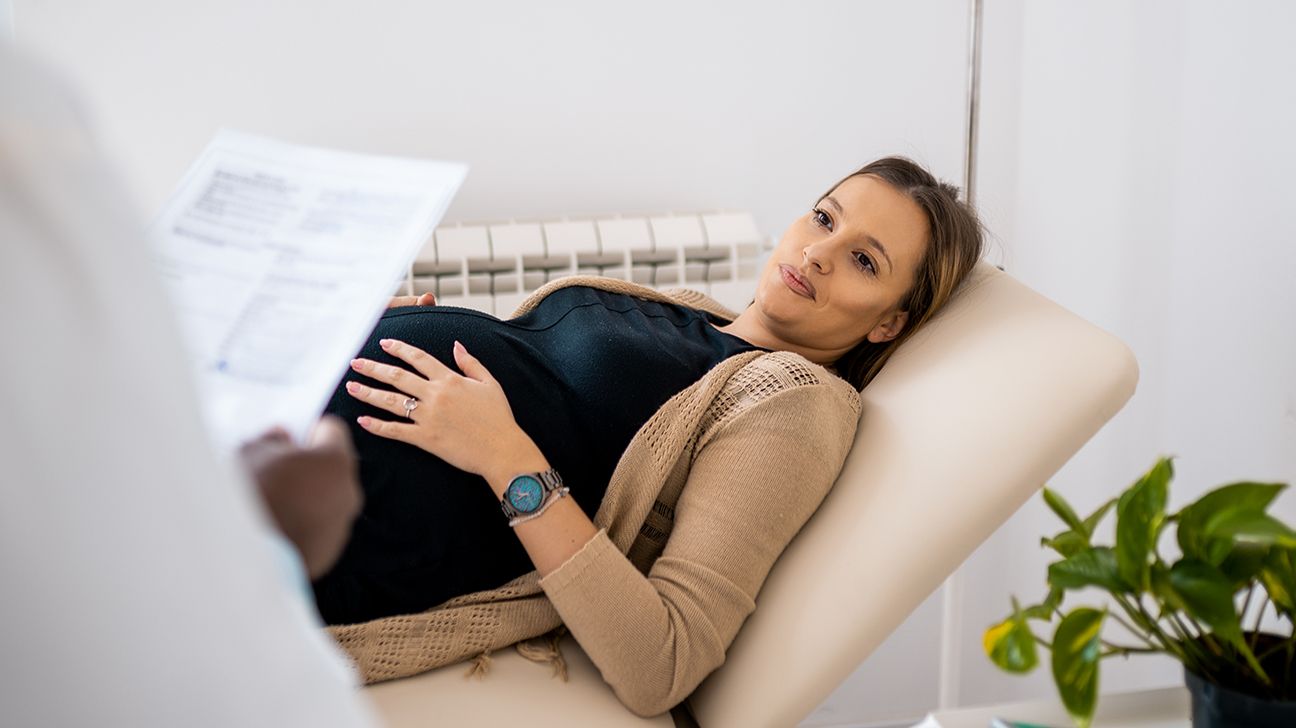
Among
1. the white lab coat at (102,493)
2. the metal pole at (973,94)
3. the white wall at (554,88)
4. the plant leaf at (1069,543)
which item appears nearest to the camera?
the white lab coat at (102,493)

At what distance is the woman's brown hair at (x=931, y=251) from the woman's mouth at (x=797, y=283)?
0.14m

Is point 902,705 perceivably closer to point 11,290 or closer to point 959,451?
point 959,451

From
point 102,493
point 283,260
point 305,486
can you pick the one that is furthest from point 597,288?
point 102,493

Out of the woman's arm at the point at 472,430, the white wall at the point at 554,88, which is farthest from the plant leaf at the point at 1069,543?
the white wall at the point at 554,88

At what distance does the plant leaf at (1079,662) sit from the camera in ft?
3.47

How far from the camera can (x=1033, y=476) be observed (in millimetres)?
1339

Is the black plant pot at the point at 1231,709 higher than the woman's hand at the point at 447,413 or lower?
lower

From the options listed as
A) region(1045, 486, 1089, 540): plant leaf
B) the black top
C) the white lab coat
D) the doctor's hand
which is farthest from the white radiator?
the white lab coat

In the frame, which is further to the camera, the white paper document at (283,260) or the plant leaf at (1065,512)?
the plant leaf at (1065,512)

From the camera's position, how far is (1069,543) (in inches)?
45.3

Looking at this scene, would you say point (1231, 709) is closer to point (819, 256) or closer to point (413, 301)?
point (819, 256)

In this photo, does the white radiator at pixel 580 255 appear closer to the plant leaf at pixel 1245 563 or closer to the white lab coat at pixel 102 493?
the plant leaf at pixel 1245 563

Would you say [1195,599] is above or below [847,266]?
below

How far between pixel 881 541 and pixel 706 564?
196mm
